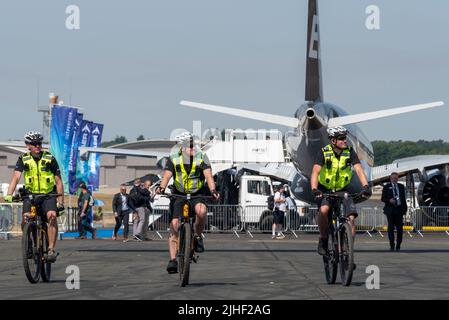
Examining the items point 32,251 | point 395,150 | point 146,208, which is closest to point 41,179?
point 32,251

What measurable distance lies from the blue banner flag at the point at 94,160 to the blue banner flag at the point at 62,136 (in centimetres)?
265

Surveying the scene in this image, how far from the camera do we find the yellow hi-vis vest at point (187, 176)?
47.1 ft

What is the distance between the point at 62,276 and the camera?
15773 mm

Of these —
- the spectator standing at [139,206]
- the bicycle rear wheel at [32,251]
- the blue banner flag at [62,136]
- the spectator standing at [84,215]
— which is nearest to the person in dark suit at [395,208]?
the spectator standing at [139,206]

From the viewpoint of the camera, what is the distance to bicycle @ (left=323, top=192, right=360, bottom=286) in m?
13.7

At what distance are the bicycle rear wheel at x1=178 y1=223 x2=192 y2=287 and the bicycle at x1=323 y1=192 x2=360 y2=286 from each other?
1876mm

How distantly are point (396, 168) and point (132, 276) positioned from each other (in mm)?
25801

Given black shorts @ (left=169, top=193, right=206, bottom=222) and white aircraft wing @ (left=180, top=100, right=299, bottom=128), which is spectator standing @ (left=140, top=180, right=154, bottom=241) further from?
black shorts @ (left=169, top=193, right=206, bottom=222)

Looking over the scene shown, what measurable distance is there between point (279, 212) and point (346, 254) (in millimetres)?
20350

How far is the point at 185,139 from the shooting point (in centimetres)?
1433

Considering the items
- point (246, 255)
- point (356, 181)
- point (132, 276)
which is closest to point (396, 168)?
point (356, 181)

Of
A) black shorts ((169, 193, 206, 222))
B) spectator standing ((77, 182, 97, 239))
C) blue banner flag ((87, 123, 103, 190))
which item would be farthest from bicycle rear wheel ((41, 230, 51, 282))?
blue banner flag ((87, 123, 103, 190))
